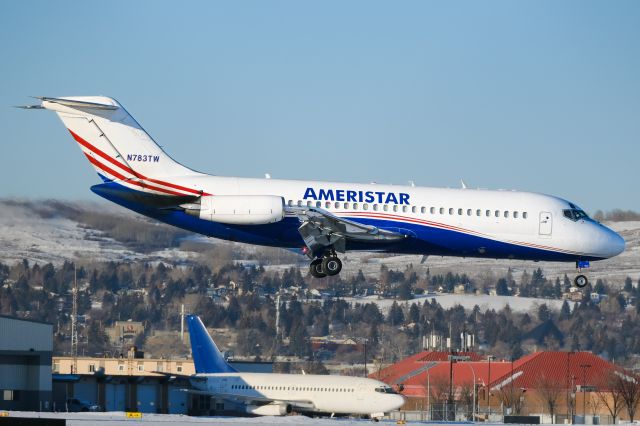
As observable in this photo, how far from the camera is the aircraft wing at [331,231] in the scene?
55812 mm

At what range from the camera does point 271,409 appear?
77.1m

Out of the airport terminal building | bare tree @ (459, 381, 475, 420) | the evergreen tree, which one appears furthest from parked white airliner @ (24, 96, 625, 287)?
the evergreen tree

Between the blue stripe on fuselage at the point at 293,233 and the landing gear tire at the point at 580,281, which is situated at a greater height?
the blue stripe on fuselage at the point at 293,233

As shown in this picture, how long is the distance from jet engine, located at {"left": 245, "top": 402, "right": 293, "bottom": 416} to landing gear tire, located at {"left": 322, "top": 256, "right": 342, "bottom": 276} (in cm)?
2044

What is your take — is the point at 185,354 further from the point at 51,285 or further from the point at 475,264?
the point at 475,264

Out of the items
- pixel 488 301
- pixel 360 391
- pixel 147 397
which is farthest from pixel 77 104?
pixel 488 301

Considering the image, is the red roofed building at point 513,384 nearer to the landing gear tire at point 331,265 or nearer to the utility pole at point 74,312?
the utility pole at point 74,312

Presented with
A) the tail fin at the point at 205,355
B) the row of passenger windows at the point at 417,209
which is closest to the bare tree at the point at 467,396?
the tail fin at the point at 205,355

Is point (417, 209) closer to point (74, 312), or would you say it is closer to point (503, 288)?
point (74, 312)

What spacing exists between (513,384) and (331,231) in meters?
55.3

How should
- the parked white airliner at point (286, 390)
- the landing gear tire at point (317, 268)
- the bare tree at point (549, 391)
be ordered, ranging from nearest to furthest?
1. the landing gear tire at point (317, 268)
2. the parked white airliner at point (286, 390)
3. the bare tree at point (549, 391)

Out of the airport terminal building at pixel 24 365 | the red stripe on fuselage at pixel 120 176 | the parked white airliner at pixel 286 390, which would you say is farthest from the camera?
the parked white airliner at pixel 286 390

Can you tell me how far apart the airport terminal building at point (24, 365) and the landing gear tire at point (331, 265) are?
73.1 feet

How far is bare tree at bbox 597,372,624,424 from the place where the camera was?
309 feet
